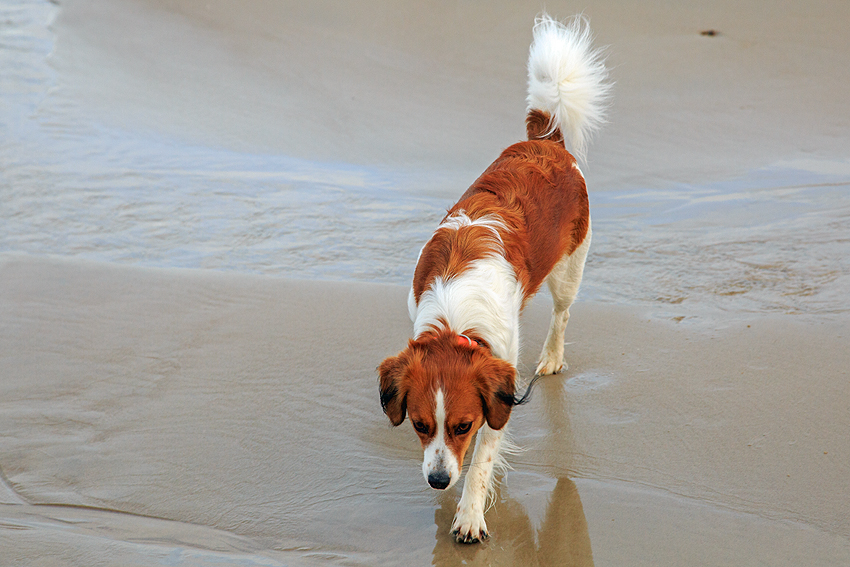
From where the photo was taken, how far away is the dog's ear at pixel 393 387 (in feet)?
8.67

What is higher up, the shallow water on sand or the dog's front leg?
the shallow water on sand

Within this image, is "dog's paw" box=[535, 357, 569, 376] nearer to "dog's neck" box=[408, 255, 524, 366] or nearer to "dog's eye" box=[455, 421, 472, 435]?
"dog's neck" box=[408, 255, 524, 366]

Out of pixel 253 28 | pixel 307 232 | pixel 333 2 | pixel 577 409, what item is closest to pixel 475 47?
pixel 333 2

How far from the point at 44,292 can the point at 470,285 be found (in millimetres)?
2927

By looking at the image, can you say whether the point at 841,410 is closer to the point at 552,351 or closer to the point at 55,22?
the point at 552,351

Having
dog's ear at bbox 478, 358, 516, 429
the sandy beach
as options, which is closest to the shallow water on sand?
the sandy beach

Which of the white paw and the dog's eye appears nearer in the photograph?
the dog's eye

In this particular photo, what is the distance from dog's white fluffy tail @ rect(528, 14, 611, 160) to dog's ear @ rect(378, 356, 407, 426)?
1.98m

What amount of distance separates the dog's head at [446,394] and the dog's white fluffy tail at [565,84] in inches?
74.2

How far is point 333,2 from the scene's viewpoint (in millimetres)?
10133

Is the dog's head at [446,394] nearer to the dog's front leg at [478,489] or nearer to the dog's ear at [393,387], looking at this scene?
the dog's ear at [393,387]

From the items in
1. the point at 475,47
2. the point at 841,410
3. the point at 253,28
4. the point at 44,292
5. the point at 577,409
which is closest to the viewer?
the point at 841,410

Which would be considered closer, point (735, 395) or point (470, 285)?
point (470, 285)

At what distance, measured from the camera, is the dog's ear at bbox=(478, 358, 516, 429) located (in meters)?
2.61
